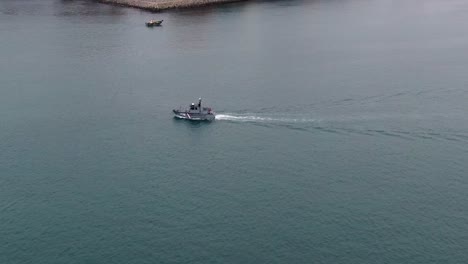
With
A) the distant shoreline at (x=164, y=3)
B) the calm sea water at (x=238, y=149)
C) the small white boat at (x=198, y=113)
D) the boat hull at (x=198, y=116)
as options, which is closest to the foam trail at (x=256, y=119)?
the calm sea water at (x=238, y=149)

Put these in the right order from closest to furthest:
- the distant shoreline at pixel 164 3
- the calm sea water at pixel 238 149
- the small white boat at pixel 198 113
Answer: the calm sea water at pixel 238 149 < the small white boat at pixel 198 113 < the distant shoreline at pixel 164 3

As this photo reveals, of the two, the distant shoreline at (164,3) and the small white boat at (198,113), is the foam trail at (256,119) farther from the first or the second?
the distant shoreline at (164,3)

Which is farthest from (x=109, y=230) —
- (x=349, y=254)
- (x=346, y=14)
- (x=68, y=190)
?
(x=346, y=14)

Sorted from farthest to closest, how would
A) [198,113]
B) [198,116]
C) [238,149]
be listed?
1. [198,116]
2. [198,113]
3. [238,149]

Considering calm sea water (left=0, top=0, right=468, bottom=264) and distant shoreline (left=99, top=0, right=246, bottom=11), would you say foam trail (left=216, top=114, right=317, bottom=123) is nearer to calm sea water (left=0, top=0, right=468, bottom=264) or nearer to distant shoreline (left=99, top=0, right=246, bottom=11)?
calm sea water (left=0, top=0, right=468, bottom=264)

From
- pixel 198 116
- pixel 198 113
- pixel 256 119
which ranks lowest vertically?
pixel 256 119

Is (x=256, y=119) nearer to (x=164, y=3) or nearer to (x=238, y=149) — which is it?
(x=238, y=149)

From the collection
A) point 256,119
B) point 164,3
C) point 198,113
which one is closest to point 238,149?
point 256,119

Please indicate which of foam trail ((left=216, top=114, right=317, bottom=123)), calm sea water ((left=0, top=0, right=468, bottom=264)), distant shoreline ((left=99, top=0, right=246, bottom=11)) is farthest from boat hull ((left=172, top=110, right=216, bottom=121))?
distant shoreline ((left=99, top=0, right=246, bottom=11))
